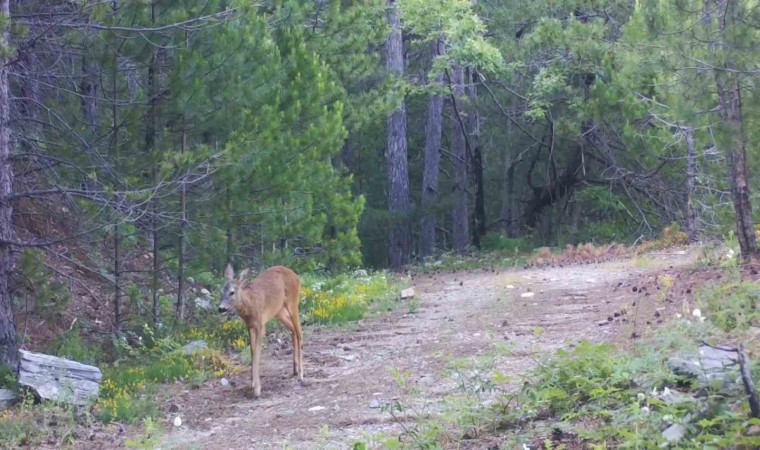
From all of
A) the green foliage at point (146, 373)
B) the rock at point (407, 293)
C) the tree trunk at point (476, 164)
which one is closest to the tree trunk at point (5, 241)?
the green foliage at point (146, 373)

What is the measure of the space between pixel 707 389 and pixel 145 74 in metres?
10.4

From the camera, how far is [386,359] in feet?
35.9

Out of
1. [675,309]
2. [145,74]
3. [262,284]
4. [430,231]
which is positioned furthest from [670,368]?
[430,231]

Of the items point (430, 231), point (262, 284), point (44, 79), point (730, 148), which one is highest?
point (44, 79)

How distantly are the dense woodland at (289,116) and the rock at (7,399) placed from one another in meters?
0.76

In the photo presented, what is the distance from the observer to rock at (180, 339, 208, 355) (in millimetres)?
11877

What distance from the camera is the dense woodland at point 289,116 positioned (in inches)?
469

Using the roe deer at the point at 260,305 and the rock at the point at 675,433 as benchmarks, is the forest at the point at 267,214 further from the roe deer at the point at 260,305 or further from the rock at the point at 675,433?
the roe deer at the point at 260,305

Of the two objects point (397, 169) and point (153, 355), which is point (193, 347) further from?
point (397, 169)

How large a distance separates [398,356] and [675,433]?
5.64m

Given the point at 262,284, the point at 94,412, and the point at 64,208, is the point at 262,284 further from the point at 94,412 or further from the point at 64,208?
the point at 64,208

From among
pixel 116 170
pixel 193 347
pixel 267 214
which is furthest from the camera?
pixel 267 214

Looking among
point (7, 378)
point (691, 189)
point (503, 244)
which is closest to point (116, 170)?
point (7, 378)

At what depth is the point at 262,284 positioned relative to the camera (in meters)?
11.2
